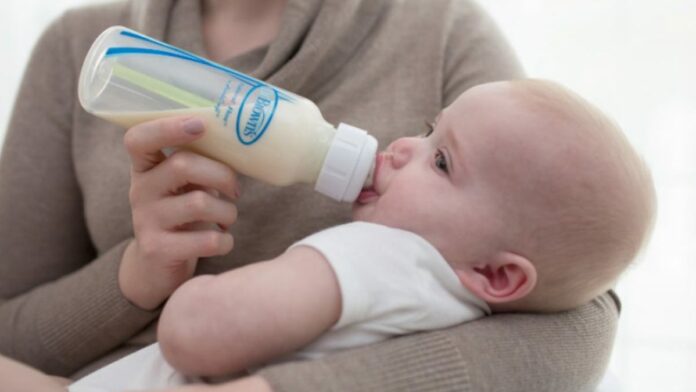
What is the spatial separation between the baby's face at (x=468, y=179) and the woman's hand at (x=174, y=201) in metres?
0.17

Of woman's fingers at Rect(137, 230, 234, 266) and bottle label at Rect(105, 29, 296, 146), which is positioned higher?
bottle label at Rect(105, 29, 296, 146)

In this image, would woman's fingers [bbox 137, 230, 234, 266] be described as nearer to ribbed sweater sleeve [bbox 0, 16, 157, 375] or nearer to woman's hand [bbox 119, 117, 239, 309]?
woman's hand [bbox 119, 117, 239, 309]

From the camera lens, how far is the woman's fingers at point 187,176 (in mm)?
802

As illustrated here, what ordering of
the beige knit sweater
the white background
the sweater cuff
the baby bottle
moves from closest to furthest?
the sweater cuff < the baby bottle < the beige knit sweater < the white background

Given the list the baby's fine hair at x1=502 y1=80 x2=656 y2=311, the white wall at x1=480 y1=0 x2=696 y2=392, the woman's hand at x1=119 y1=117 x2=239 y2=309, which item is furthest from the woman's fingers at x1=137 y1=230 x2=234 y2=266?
the white wall at x1=480 y1=0 x2=696 y2=392

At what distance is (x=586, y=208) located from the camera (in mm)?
776

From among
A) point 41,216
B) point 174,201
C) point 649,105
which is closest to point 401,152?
point 174,201

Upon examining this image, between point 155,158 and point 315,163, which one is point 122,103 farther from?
point 315,163

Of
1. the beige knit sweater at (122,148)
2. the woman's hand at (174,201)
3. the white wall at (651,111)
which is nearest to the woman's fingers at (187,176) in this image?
the woman's hand at (174,201)

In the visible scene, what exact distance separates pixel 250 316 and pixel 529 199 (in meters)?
0.31

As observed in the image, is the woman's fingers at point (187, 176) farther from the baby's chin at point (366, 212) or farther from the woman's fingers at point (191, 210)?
the baby's chin at point (366, 212)

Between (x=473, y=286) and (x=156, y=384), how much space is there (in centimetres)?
37

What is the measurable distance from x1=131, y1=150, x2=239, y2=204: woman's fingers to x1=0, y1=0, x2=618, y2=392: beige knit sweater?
0.21 m

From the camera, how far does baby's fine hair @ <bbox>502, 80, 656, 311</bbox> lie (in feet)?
2.55
